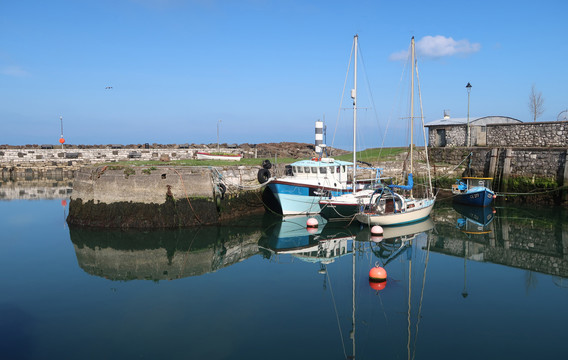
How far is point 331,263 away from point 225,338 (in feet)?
22.5

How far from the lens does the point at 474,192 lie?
26.5 meters

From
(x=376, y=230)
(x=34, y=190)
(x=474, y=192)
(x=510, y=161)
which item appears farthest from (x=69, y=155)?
(x=510, y=161)

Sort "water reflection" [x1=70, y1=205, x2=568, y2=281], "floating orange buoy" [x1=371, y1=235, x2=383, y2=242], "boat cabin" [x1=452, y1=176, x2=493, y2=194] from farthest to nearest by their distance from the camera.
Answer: "boat cabin" [x1=452, y1=176, x2=493, y2=194] < "floating orange buoy" [x1=371, y1=235, x2=383, y2=242] < "water reflection" [x1=70, y1=205, x2=568, y2=281]

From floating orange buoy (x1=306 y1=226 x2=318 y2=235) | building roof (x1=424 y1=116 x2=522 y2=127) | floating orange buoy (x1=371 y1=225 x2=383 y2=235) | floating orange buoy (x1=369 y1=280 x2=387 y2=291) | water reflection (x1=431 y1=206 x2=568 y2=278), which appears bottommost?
floating orange buoy (x1=369 y1=280 x2=387 y2=291)

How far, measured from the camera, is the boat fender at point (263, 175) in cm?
2455

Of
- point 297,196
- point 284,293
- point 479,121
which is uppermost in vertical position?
point 479,121

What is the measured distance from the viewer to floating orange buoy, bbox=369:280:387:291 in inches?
505

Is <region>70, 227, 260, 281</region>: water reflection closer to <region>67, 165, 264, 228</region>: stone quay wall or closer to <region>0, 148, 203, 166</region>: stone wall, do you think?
<region>67, 165, 264, 228</region>: stone quay wall

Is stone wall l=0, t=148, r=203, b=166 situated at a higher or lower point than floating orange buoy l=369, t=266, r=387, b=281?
higher

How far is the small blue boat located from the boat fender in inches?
508

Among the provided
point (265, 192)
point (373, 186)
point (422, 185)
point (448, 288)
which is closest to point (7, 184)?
point (265, 192)

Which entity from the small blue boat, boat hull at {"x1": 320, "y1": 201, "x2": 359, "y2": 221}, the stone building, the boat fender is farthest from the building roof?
the boat fender

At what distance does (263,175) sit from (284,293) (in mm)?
12743

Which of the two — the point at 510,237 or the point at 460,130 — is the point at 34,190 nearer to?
the point at 510,237
